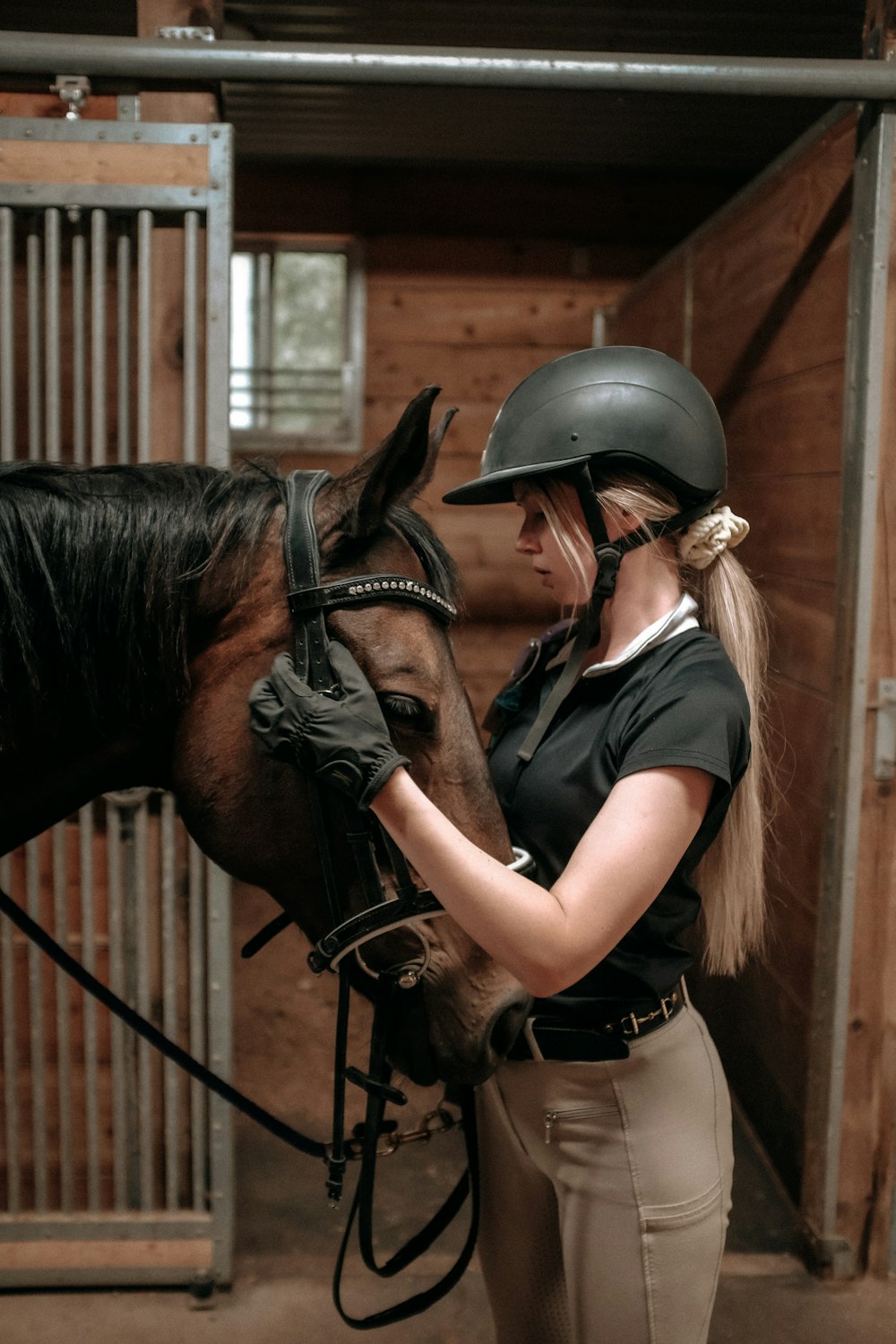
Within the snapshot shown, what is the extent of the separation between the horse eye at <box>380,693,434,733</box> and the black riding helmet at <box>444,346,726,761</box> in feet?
0.74

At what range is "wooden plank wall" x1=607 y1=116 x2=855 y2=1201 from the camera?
7.36ft

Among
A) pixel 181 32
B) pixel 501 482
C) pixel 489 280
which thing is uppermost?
pixel 489 280

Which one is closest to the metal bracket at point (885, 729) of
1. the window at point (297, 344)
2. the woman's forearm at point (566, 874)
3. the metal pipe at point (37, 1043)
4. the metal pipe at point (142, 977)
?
the woman's forearm at point (566, 874)

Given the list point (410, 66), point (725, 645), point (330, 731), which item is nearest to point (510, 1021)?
point (330, 731)

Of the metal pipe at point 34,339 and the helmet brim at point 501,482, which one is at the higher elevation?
the metal pipe at point 34,339

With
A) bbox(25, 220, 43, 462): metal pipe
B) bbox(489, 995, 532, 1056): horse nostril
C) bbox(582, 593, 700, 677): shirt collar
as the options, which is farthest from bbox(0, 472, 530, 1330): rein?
bbox(25, 220, 43, 462): metal pipe

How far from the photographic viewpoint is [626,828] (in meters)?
1.02

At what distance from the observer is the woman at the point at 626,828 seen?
1079 mm

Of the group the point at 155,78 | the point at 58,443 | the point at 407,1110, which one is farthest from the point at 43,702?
the point at 407,1110

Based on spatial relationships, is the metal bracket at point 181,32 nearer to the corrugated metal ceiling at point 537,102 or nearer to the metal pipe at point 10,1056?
the corrugated metal ceiling at point 537,102

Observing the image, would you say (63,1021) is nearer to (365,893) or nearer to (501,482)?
(365,893)

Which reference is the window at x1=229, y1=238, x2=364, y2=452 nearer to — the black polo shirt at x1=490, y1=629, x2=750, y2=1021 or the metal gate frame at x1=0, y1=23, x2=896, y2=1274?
the metal gate frame at x1=0, y1=23, x2=896, y2=1274

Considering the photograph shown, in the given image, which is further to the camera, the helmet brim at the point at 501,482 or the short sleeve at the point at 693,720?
the helmet brim at the point at 501,482

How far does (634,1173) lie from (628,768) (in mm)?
489
